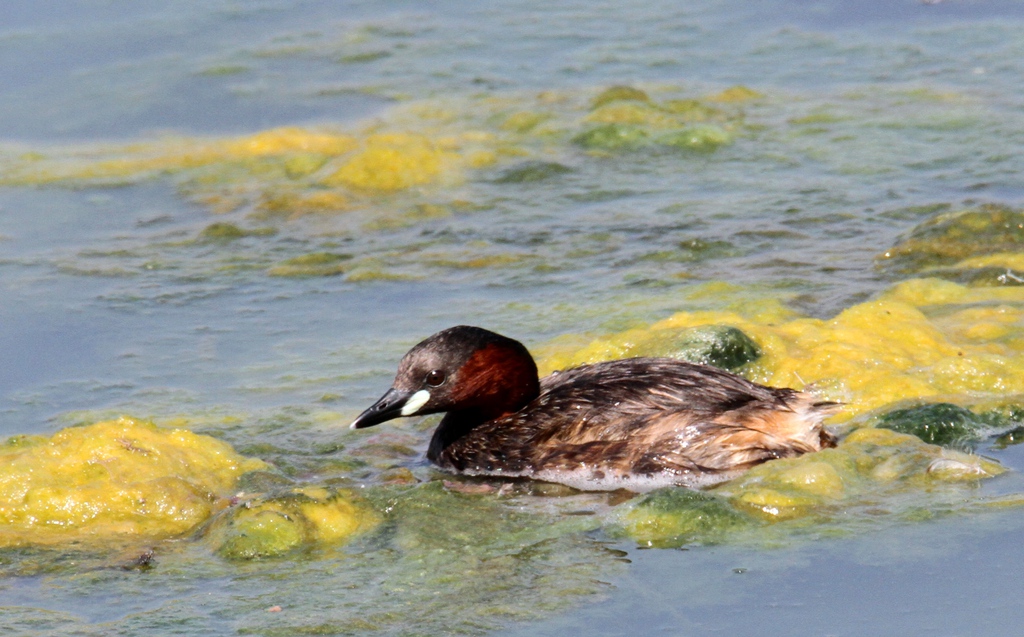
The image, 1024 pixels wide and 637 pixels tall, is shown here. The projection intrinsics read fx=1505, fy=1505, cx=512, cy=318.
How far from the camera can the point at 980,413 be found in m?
6.46

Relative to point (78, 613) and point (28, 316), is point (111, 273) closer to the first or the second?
point (28, 316)

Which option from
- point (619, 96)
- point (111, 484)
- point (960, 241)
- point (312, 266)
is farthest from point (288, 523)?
point (619, 96)

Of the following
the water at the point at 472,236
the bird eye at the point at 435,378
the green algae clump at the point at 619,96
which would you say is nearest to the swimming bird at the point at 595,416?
the bird eye at the point at 435,378

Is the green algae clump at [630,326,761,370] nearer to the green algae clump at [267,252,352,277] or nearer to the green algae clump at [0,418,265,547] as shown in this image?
the green algae clump at [0,418,265,547]

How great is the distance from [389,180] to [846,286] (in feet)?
12.9

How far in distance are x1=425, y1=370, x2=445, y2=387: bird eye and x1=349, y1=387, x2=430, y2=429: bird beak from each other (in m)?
0.05

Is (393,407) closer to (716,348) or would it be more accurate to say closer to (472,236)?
(716,348)

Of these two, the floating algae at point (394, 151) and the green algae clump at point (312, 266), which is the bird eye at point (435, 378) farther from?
the floating algae at point (394, 151)

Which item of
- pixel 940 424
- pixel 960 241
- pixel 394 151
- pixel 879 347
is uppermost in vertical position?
pixel 394 151

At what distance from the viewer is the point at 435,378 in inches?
257

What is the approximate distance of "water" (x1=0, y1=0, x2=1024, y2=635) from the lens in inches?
197

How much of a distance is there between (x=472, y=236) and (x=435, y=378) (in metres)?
3.47

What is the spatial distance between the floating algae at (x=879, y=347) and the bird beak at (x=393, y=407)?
1.22 meters

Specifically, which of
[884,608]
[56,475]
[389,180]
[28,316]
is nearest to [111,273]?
[28,316]
